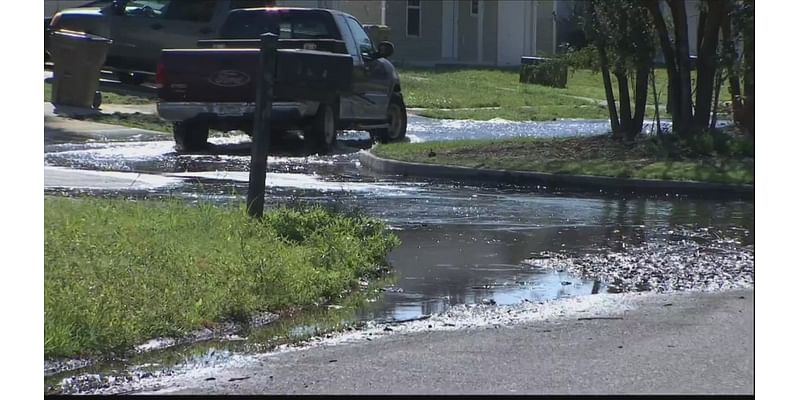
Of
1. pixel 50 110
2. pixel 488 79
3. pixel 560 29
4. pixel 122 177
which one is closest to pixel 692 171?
pixel 122 177

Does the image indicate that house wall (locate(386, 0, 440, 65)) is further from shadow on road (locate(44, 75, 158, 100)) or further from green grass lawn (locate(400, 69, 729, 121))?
shadow on road (locate(44, 75, 158, 100))

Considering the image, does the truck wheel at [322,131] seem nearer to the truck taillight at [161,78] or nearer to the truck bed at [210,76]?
the truck bed at [210,76]

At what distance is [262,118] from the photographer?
9953mm

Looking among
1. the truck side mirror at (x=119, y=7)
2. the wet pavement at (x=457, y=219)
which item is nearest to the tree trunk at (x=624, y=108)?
the wet pavement at (x=457, y=219)

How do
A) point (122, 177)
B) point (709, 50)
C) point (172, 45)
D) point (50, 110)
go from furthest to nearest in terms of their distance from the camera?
point (172, 45) < point (50, 110) < point (709, 50) < point (122, 177)

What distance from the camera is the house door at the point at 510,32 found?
1716 inches

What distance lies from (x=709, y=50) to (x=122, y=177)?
27.1 ft

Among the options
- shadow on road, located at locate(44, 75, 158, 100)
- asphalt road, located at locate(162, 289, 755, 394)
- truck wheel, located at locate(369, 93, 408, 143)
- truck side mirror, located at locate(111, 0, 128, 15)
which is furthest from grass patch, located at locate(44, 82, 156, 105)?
asphalt road, located at locate(162, 289, 755, 394)

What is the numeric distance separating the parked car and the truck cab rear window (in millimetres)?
4440

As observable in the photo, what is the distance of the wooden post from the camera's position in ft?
32.4

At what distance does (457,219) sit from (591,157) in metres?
5.30

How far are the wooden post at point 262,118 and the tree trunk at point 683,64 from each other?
9.34 metres
